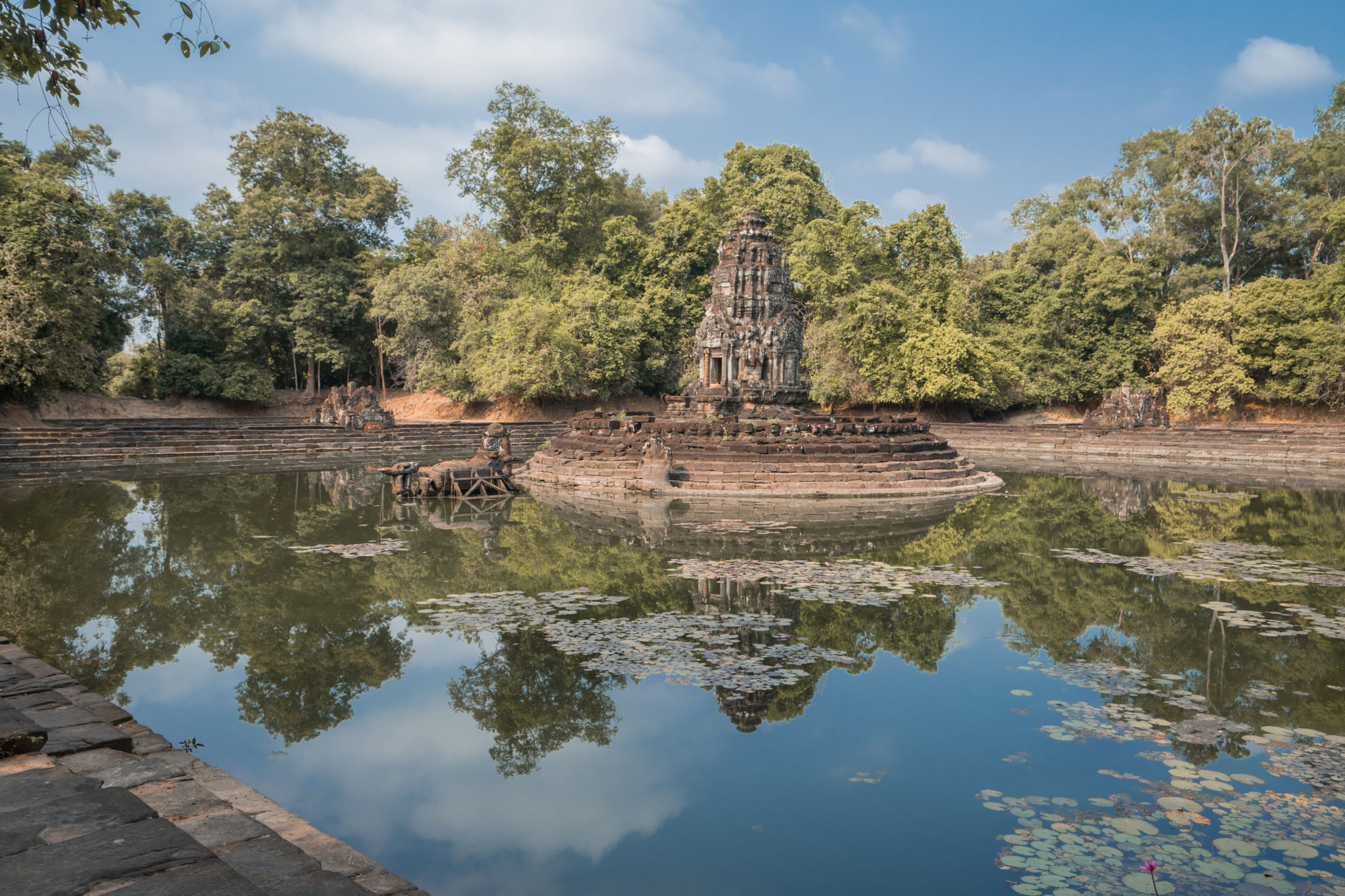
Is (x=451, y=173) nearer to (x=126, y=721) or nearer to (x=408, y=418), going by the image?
(x=408, y=418)

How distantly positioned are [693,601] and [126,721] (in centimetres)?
465

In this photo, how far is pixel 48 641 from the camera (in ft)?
20.7

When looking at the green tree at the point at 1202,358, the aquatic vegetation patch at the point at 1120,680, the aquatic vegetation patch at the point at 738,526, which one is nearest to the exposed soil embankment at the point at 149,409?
the aquatic vegetation patch at the point at 738,526

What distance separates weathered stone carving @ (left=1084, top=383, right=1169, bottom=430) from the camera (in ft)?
91.8

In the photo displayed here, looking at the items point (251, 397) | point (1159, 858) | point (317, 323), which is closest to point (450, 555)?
point (1159, 858)

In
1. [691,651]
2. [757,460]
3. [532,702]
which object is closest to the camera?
[532,702]

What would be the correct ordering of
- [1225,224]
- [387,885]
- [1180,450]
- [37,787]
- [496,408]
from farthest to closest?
[496,408] < [1225,224] < [1180,450] < [37,787] < [387,885]

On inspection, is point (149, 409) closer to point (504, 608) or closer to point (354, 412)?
point (354, 412)

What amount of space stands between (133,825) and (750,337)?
19.0 m

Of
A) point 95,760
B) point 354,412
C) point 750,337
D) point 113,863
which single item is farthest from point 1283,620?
point 354,412

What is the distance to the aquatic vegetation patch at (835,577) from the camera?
8016 mm

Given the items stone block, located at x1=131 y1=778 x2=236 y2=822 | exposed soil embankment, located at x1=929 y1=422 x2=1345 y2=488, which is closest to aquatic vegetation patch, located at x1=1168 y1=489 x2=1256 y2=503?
exposed soil embankment, located at x1=929 y1=422 x2=1345 y2=488

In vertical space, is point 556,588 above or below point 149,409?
below

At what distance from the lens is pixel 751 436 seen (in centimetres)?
1744
